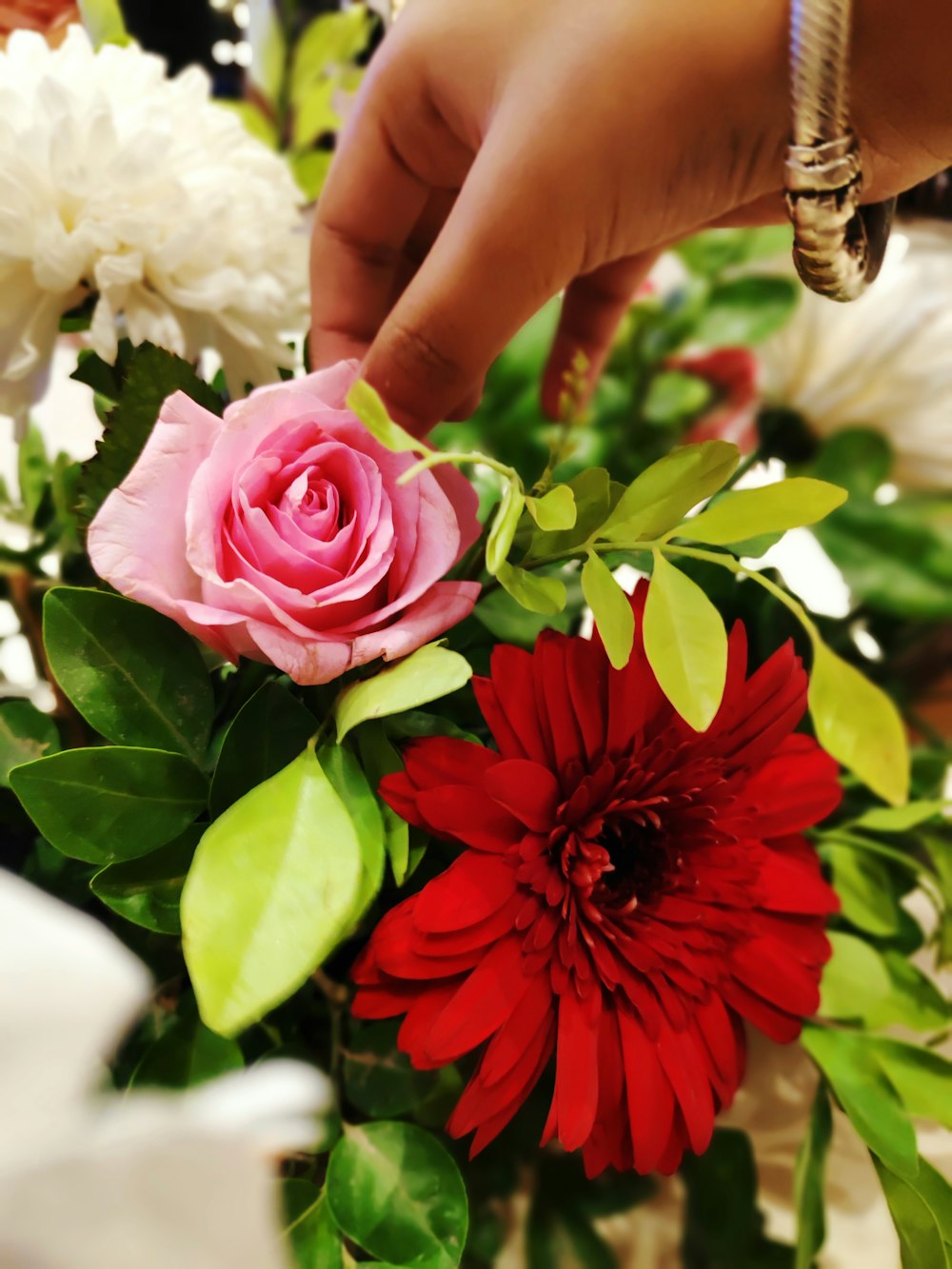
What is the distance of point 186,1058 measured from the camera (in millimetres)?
242

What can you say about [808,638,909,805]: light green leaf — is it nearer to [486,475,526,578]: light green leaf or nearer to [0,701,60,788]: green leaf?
[486,475,526,578]: light green leaf

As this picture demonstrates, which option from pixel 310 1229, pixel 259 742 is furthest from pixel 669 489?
pixel 310 1229

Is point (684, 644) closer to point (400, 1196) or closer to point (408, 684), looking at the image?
point (408, 684)

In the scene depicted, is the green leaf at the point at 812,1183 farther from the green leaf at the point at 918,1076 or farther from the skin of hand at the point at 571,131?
the skin of hand at the point at 571,131

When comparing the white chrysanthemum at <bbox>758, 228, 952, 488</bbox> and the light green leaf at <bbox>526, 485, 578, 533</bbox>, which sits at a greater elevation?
the light green leaf at <bbox>526, 485, 578, 533</bbox>

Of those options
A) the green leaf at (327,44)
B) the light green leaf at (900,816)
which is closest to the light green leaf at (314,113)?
the green leaf at (327,44)

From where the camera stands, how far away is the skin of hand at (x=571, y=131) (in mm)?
257

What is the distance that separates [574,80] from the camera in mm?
265

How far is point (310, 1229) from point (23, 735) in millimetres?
168

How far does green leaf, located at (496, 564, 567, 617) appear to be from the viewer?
212 millimetres

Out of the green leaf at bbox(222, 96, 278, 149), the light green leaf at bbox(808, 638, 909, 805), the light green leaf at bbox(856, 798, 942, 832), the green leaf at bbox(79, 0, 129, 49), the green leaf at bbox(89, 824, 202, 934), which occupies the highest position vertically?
the green leaf at bbox(79, 0, 129, 49)

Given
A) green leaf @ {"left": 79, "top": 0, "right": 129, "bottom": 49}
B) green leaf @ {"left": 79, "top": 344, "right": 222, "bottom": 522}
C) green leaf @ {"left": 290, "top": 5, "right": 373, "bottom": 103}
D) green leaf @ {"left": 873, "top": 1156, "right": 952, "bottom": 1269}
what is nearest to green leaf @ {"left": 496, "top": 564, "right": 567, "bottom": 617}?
green leaf @ {"left": 79, "top": 344, "right": 222, "bottom": 522}

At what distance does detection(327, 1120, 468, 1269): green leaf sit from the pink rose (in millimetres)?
148

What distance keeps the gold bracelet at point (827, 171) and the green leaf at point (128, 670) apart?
0.24 meters
